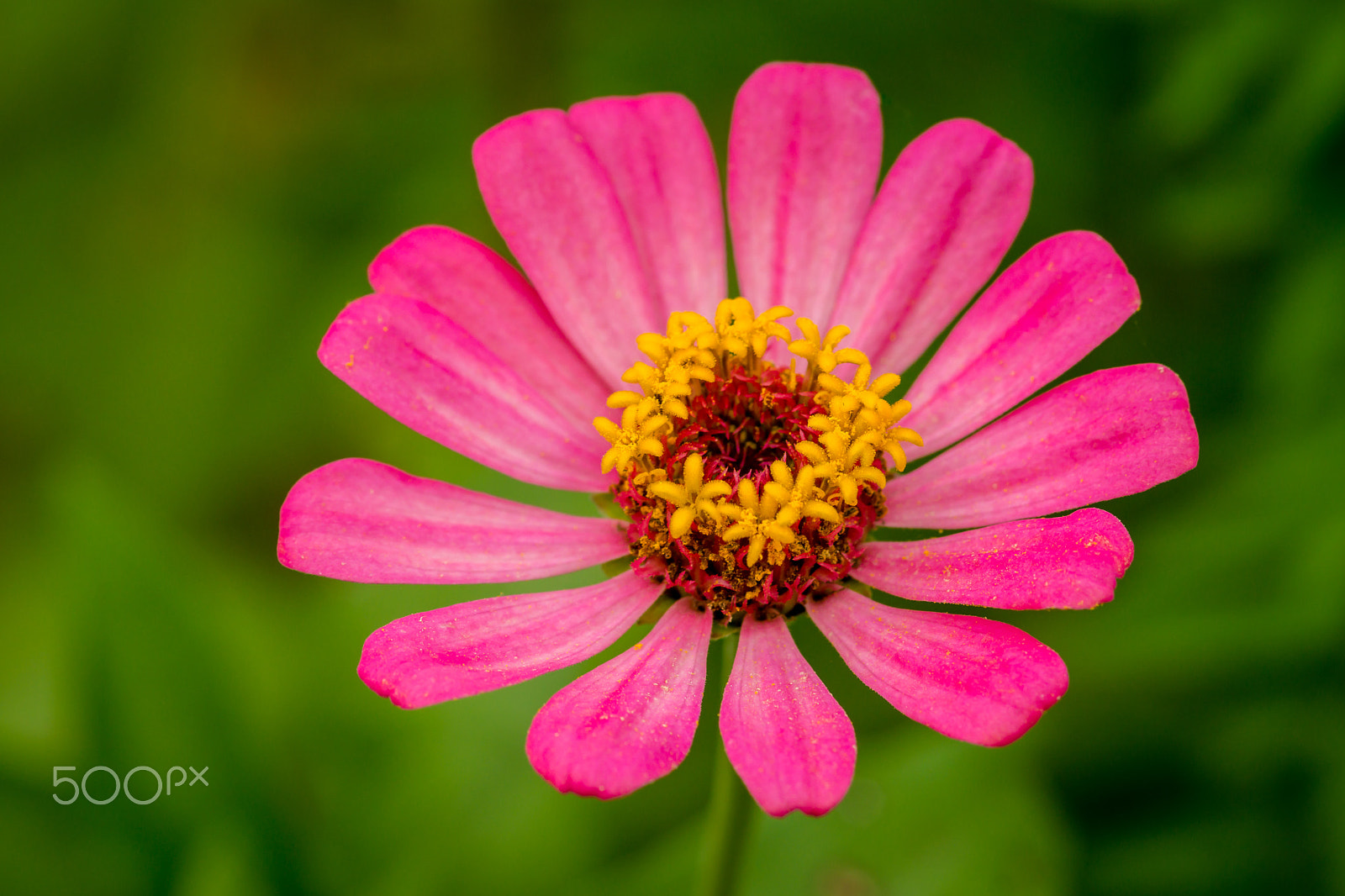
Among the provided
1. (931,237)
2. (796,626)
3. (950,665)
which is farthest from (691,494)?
(796,626)

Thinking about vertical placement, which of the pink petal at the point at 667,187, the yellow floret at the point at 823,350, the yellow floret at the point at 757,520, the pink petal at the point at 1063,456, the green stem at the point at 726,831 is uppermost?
the pink petal at the point at 667,187

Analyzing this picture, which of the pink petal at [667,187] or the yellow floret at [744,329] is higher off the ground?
the pink petal at [667,187]

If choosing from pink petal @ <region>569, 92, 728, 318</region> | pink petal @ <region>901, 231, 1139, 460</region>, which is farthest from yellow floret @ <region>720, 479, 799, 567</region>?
pink petal @ <region>569, 92, 728, 318</region>

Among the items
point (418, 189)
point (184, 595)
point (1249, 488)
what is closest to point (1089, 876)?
point (1249, 488)

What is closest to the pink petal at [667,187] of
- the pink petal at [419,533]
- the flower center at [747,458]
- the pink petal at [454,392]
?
the flower center at [747,458]

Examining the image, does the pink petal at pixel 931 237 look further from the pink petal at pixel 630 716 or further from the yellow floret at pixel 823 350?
the pink petal at pixel 630 716

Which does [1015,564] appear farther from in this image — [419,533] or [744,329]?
[419,533]

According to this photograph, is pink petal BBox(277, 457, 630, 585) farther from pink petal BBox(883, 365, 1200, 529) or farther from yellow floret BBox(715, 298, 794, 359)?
pink petal BBox(883, 365, 1200, 529)
